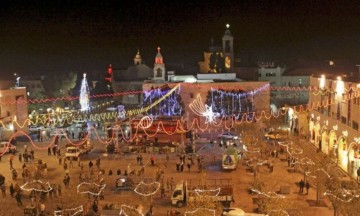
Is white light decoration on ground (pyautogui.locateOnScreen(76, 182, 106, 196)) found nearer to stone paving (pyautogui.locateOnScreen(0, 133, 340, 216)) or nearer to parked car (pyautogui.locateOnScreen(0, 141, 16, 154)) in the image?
stone paving (pyautogui.locateOnScreen(0, 133, 340, 216))

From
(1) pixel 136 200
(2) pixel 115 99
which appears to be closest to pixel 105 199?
(1) pixel 136 200

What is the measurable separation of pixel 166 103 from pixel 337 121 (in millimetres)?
19346

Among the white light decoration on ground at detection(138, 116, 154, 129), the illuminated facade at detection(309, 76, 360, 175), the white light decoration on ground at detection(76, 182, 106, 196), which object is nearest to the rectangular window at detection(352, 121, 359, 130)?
the illuminated facade at detection(309, 76, 360, 175)

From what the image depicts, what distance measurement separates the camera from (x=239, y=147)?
3030 centimetres

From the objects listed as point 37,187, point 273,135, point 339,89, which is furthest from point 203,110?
point 37,187

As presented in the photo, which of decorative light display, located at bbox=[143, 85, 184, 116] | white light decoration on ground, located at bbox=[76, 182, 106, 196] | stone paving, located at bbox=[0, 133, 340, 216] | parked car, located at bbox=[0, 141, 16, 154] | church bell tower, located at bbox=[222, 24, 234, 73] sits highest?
church bell tower, located at bbox=[222, 24, 234, 73]

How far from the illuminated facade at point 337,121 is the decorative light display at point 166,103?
13.5 m

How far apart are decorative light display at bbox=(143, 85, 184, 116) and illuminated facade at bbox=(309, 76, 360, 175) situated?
13.5 meters

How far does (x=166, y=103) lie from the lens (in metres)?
41.6

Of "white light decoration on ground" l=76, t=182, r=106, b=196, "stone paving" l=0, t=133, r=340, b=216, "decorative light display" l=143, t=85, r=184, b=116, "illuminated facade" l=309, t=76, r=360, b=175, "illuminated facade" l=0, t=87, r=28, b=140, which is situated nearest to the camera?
"white light decoration on ground" l=76, t=182, r=106, b=196

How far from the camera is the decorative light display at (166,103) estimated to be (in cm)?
4109

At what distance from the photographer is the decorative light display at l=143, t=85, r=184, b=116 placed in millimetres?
41094

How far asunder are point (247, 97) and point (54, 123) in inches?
694

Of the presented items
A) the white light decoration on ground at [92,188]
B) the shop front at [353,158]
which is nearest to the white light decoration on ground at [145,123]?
the white light decoration on ground at [92,188]
